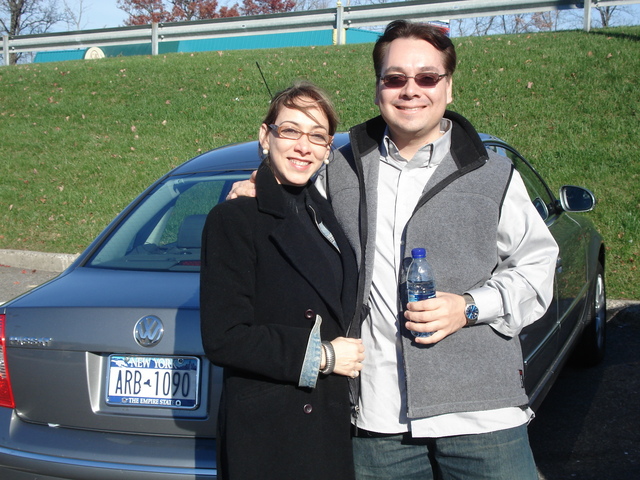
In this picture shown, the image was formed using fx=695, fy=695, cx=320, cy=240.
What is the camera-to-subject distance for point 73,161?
10.4m

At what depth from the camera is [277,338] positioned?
173 centimetres

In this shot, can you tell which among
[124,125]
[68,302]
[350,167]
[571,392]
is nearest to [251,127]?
[124,125]

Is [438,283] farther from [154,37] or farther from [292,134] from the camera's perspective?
[154,37]

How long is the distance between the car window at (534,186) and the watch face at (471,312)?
2132mm

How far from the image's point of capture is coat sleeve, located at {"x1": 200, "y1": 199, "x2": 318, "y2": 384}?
1.70 m

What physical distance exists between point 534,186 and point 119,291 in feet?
8.31

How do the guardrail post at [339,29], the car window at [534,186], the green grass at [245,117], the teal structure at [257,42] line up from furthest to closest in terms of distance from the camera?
the teal structure at [257,42] → the guardrail post at [339,29] → the green grass at [245,117] → the car window at [534,186]

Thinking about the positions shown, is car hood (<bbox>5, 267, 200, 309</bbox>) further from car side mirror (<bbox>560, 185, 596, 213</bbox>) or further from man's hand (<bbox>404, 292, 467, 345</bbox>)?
car side mirror (<bbox>560, 185, 596, 213</bbox>)

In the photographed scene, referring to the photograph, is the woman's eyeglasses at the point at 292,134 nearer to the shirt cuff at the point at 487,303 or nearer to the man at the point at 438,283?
the man at the point at 438,283

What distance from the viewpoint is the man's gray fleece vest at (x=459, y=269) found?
1860mm

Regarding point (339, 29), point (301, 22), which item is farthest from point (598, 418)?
point (301, 22)

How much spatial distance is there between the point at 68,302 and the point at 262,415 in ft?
4.41

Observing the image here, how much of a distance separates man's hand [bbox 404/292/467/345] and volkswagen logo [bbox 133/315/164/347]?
111 centimetres

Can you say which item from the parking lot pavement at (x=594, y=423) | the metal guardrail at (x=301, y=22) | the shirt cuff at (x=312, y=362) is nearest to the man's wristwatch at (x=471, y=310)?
the shirt cuff at (x=312, y=362)
